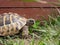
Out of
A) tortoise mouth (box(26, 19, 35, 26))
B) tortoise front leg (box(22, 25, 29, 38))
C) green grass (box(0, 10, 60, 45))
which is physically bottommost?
tortoise front leg (box(22, 25, 29, 38))

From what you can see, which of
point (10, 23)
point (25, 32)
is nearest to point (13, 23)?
point (10, 23)

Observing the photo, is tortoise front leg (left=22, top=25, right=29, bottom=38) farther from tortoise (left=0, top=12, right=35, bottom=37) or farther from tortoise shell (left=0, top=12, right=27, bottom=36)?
tortoise shell (left=0, top=12, right=27, bottom=36)

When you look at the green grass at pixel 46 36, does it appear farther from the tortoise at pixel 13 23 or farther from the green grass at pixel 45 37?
the tortoise at pixel 13 23

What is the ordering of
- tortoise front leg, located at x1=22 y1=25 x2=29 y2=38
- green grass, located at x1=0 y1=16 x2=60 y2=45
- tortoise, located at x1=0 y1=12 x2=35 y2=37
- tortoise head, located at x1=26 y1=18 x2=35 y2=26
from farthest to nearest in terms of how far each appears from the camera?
1. tortoise head, located at x1=26 y1=18 x2=35 y2=26
2. tortoise, located at x1=0 y1=12 x2=35 y2=37
3. tortoise front leg, located at x1=22 y1=25 x2=29 y2=38
4. green grass, located at x1=0 y1=16 x2=60 y2=45

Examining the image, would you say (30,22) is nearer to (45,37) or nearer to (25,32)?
(25,32)

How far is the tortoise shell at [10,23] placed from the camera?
4819 millimetres

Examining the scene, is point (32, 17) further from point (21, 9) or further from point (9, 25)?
point (9, 25)

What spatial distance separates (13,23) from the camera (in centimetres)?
496

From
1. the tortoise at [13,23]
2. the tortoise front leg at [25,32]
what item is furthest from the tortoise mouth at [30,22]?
the tortoise front leg at [25,32]

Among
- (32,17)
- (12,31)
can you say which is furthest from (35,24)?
(12,31)


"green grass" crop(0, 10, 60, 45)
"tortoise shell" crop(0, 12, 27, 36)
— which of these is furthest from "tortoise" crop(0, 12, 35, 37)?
"green grass" crop(0, 10, 60, 45)

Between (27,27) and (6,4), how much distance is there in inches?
30.3

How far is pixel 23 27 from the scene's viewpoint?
16.7 ft

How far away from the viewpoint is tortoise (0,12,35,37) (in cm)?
482
